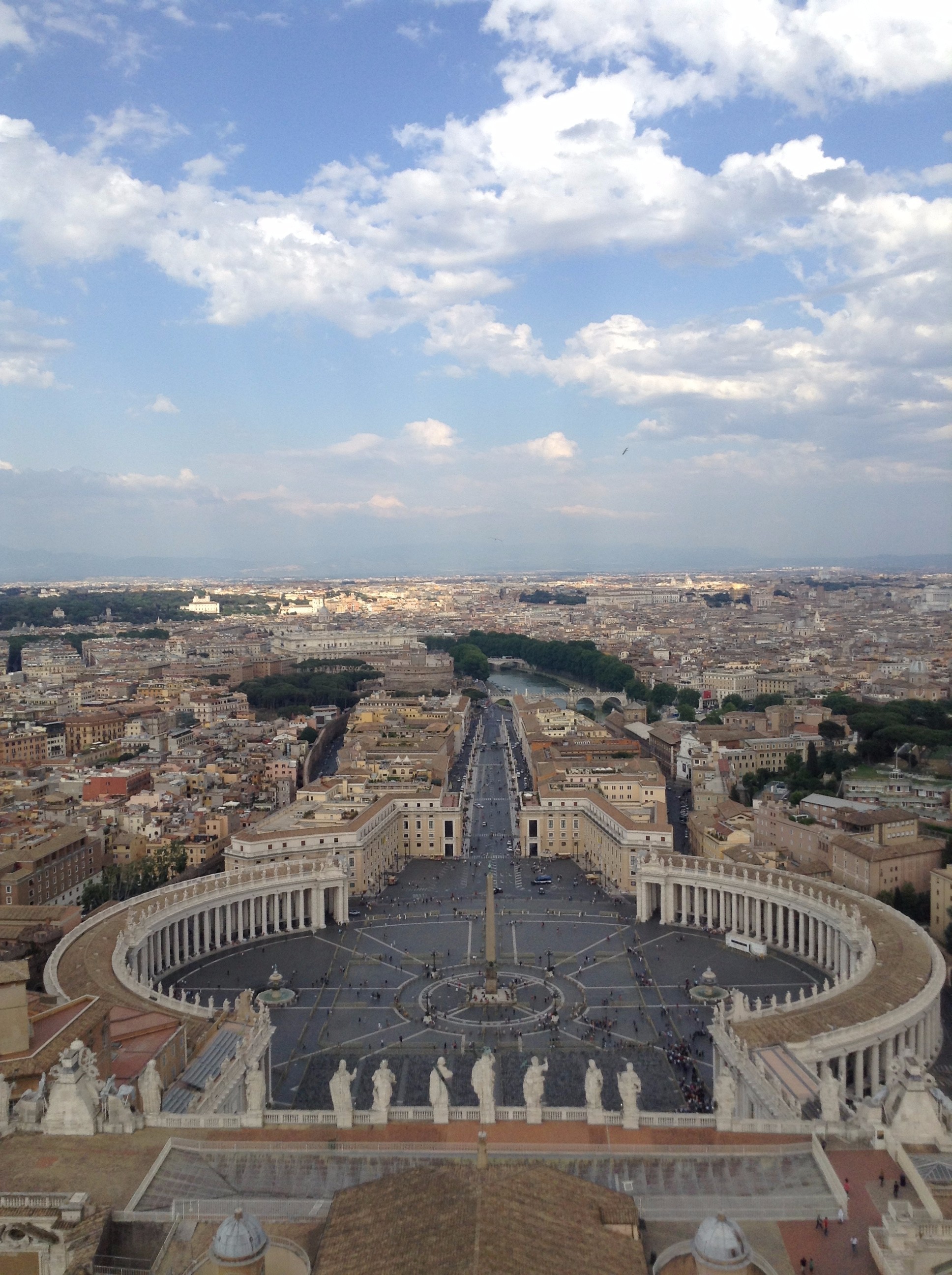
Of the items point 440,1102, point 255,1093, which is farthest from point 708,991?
point 255,1093

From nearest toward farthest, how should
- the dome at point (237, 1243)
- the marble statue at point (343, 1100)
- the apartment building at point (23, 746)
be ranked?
the dome at point (237, 1243)
the marble statue at point (343, 1100)
the apartment building at point (23, 746)

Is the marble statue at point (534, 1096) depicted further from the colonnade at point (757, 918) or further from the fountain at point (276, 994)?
the colonnade at point (757, 918)

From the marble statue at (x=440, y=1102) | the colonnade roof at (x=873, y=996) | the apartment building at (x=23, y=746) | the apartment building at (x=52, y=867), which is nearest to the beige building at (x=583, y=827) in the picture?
the colonnade roof at (x=873, y=996)

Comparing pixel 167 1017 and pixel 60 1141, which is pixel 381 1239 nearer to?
pixel 60 1141

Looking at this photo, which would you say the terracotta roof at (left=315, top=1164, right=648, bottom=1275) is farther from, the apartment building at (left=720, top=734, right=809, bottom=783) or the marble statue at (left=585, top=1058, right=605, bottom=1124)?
the apartment building at (left=720, top=734, right=809, bottom=783)

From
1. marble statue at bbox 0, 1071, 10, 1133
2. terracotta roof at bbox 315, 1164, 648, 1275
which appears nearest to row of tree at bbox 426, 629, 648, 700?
marble statue at bbox 0, 1071, 10, 1133

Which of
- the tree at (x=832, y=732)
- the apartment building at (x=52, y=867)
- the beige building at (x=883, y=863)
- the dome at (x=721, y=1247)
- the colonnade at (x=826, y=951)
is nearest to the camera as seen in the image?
the dome at (x=721, y=1247)

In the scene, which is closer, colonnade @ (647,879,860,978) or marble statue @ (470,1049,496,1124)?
marble statue @ (470,1049,496,1124)

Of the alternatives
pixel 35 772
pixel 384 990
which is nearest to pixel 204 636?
pixel 35 772

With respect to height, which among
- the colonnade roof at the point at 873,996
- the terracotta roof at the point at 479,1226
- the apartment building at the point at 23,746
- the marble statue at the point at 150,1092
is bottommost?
the apartment building at the point at 23,746
